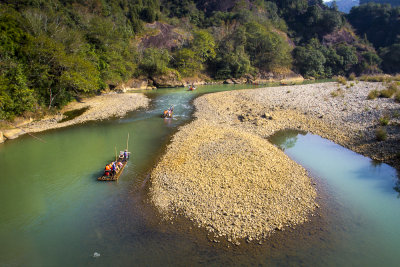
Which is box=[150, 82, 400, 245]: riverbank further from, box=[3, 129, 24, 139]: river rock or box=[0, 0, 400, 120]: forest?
box=[0, 0, 400, 120]: forest

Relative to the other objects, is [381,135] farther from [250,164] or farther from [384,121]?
[250,164]

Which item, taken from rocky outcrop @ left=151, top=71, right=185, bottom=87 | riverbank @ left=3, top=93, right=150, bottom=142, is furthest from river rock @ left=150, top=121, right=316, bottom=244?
rocky outcrop @ left=151, top=71, right=185, bottom=87

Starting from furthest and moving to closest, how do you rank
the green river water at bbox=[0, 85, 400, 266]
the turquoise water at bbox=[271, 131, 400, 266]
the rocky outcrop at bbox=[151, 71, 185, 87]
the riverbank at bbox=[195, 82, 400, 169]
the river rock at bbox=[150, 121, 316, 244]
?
the rocky outcrop at bbox=[151, 71, 185, 87] < the riverbank at bbox=[195, 82, 400, 169] < the river rock at bbox=[150, 121, 316, 244] < the turquoise water at bbox=[271, 131, 400, 266] < the green river water at bbox=[0, 85, 400, 266]

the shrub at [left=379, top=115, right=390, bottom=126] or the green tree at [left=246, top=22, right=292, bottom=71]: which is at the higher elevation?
the green tree at [left=246, top=22, right=292, bottom=71]

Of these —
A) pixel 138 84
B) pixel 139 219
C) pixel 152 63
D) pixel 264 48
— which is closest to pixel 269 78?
pixel 264 48

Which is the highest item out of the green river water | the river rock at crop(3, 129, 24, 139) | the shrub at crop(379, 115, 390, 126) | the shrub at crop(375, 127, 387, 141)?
the shrub at crop(379, 115, 390, 126)

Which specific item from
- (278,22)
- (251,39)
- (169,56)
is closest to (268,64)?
(251,39)
